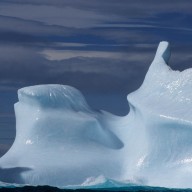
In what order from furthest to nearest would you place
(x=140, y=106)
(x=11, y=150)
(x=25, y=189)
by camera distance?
(x=11, y=150), (x=140, y=106), (x=25, y=189)

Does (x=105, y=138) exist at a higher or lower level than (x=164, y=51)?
lower

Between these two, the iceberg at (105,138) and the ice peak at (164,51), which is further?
the ice peak at (164,51)

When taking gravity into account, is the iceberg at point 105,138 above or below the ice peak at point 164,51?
below

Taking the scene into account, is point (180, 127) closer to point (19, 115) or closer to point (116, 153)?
point (116, 153)

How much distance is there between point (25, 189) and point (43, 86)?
13.8 ft

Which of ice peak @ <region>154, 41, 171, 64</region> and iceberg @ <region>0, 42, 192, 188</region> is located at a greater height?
ice peak @ <region>154, 41, 171, 64</region>

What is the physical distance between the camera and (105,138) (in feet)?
84.5

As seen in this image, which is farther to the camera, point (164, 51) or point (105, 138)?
point (164, 51)

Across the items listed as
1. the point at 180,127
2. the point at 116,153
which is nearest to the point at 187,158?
the point at 180,127

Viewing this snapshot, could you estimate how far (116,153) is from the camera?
25391mm

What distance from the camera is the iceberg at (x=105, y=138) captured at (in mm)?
23531

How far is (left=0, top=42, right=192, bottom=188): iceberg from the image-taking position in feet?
77.2

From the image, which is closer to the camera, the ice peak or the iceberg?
the iceberg

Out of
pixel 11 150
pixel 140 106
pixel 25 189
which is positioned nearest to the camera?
pixel 25 189
